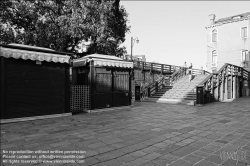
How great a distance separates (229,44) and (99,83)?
80.9ft

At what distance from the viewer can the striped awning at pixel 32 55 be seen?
700cm

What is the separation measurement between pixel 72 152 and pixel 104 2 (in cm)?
1453

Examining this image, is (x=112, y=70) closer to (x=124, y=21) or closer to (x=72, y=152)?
(x=72, y=152)

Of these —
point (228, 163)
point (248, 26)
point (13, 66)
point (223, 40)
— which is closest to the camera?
point (228, 163)

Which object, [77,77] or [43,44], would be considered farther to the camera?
[43,44]

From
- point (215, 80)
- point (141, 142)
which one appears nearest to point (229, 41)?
point (215, 80)

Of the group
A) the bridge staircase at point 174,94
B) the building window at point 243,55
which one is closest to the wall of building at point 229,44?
the building window at point 243,55

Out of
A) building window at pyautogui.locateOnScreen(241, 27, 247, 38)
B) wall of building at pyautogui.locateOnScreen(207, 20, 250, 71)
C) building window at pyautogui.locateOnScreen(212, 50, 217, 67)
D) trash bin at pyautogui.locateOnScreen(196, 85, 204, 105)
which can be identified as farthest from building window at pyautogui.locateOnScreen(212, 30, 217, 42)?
trash bin at pyautogui.locateOnScreen(196, 85, 204, 105)

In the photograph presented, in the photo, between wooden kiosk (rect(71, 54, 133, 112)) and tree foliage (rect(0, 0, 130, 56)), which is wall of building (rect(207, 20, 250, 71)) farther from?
wooden kiosk (rect(71, 54, 133, 112))

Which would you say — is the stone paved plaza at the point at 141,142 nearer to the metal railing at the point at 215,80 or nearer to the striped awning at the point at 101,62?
the striped awning at the point at 101,62

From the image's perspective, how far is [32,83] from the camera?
7801 millimetres

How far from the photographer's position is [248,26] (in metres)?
24.8

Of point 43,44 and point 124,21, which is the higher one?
point 124,21

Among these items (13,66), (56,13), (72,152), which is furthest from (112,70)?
(56,13)
